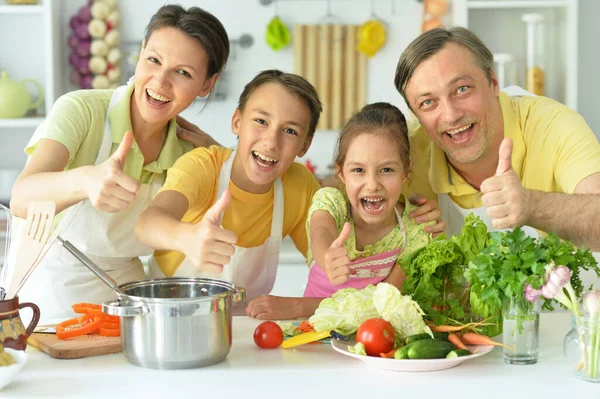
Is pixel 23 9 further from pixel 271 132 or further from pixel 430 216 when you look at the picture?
pixel 430 216

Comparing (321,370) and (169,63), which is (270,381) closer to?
(321,370)

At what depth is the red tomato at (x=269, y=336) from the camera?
4.96 feet

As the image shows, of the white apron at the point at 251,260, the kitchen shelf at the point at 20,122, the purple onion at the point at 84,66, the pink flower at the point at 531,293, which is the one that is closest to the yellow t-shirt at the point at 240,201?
the white apron at the point at 251,260

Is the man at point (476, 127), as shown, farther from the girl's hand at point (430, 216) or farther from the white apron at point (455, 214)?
the girl's hand at point (430, 216)

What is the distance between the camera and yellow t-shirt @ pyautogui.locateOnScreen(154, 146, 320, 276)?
2.00 meters

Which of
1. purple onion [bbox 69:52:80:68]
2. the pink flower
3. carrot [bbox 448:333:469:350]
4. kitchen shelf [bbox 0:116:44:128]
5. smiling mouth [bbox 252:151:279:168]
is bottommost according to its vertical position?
carrot [bbox 448:333:469:350]

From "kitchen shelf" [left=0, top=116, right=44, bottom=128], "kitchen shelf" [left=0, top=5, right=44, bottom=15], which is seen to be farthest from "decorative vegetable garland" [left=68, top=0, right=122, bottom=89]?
"kitchen shelf" [left=0, top=116, right=44, bottom=128]

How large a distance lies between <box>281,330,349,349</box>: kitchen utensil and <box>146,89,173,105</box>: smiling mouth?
0.85 metres

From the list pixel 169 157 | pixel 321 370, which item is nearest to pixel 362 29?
pixel 169 157

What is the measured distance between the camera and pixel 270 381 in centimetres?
133

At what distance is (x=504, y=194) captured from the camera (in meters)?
1.57

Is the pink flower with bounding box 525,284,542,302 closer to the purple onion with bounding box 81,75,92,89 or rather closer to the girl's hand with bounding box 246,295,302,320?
the girl's hand with bounding box 246,295,302,320

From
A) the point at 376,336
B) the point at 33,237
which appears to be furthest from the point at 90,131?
the point at 376,336

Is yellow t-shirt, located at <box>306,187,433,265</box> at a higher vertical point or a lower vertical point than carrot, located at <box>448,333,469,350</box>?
higher
